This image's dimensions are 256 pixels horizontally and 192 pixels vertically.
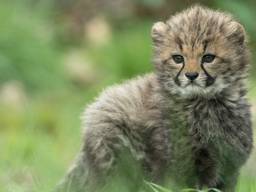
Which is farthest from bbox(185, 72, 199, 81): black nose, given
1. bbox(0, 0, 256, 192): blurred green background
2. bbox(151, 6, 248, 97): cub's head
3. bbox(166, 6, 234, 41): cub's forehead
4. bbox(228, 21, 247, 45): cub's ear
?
bbox(0, 0, 256, 192): blurred green background

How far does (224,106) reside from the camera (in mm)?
8383

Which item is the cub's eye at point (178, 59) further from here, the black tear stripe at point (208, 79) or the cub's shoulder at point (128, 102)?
the cub's shoulder at point (128, 102)

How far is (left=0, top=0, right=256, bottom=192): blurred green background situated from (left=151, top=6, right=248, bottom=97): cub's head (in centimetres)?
242

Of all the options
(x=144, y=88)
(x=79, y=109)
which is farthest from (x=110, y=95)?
(x=79, y=109)

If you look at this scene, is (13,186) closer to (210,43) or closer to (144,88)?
(144,88)

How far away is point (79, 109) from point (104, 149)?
4643 millimetres

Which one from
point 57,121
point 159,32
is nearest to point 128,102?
point 159,32

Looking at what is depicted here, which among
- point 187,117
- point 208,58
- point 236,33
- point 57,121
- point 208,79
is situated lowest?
point 187,117

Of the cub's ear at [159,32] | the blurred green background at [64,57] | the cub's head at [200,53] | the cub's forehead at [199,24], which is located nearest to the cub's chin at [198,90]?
the cub's head at [200,53]

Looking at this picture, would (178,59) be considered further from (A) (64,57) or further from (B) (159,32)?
Result: (A) (64,57)

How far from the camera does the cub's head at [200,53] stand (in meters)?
8.08

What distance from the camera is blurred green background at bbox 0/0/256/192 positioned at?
12.2 meters

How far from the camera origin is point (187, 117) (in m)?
8.34

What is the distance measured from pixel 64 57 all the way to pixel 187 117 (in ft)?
22.9
